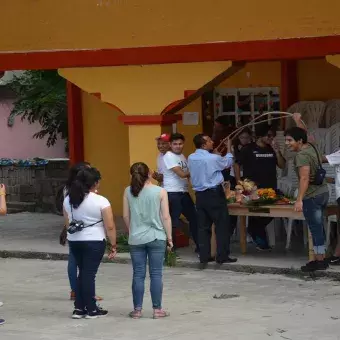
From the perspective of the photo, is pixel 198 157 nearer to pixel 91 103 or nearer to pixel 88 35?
pixel 88 35

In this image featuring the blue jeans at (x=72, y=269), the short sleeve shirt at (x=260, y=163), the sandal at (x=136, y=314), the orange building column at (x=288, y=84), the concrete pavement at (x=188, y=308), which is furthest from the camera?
the orange building column at (x=288, y=84)

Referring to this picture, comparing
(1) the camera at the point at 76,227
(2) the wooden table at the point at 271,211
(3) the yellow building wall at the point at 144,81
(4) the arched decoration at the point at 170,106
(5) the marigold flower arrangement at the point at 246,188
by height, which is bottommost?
(2) the wooden table at the point at 271,211

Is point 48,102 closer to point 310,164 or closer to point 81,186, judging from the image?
point 310,164

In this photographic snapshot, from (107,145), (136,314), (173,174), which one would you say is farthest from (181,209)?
(107,145)

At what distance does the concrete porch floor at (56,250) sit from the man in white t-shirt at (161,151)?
3.56 feet

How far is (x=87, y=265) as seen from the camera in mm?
11219

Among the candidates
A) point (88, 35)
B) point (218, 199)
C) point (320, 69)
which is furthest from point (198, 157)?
point (320, 69)

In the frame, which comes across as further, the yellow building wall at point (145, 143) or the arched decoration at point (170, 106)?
the yellow building wall at point (145, 143)

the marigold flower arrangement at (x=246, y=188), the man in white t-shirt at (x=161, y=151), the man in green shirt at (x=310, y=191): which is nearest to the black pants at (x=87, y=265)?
the man in green shirt at (x=310, y=191)

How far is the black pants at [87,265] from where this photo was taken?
11.2 m

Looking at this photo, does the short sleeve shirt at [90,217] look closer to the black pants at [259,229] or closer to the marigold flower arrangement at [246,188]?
the marigold flower arrangement at [246,188]

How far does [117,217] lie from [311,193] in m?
6.87

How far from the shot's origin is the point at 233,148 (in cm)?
1625

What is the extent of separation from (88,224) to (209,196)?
3.52 meters
